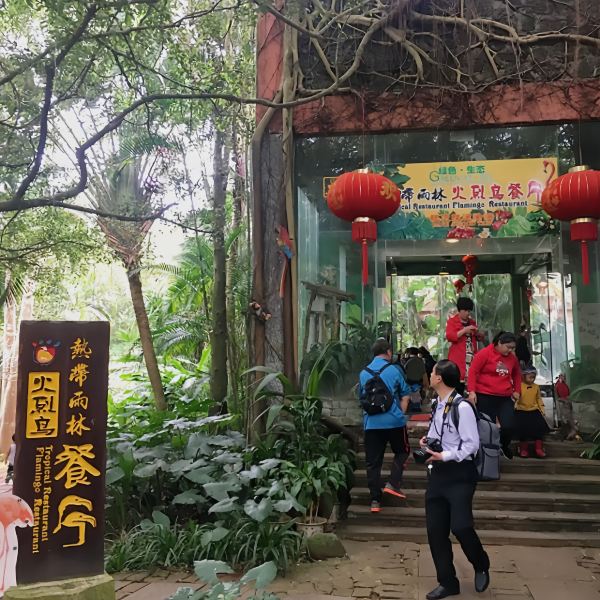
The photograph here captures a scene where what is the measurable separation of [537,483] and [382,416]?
1.77 metres

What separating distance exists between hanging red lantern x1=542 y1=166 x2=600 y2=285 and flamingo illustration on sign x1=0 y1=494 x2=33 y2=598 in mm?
4747

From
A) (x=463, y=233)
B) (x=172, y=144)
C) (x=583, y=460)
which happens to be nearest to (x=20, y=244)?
(x=172, y=144)

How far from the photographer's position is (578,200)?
201 inches

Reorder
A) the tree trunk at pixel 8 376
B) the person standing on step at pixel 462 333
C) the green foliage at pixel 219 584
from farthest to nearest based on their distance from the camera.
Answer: the tree trunk at pixel 8 376 → the person standing on step at pixel 462 333 → the green foliage at pixel 219 584

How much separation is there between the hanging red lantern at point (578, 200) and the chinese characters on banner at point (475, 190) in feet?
6.01

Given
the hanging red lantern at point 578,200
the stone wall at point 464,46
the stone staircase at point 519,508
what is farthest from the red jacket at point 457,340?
the stone wall at point 464,46

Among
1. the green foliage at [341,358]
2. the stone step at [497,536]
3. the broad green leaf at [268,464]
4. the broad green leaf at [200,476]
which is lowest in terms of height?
the stone step at [497,536]

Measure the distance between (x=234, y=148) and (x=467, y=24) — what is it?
3406 mm

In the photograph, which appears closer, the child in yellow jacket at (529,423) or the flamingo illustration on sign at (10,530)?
the flamingo illustration on sign at (10,530)

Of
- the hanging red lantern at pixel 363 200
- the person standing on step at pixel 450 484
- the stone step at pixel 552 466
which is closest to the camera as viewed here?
the person standing on step at pixel 450 484

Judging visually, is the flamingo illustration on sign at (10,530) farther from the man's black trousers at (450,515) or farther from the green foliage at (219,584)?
the man's black trousers at (450,515)

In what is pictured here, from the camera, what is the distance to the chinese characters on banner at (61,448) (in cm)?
319

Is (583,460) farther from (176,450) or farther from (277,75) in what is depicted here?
(277,75)

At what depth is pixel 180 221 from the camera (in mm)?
6520
